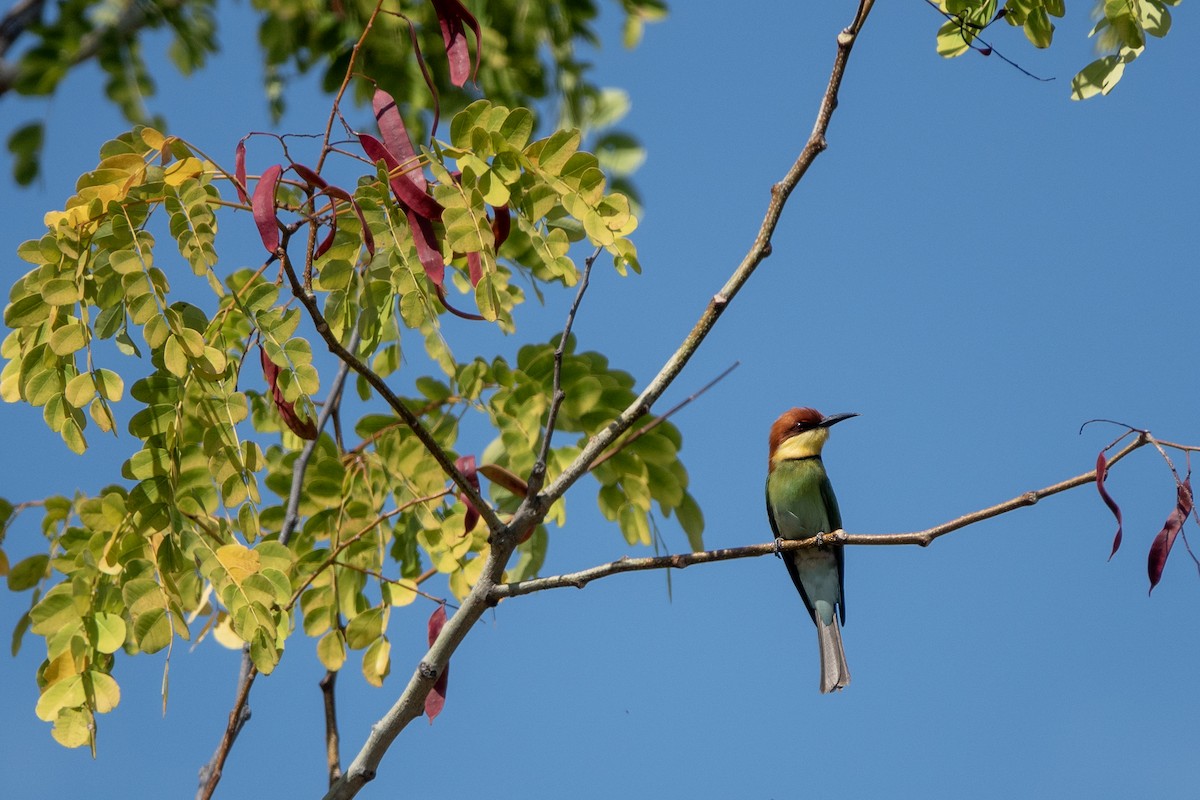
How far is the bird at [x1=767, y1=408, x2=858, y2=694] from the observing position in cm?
535

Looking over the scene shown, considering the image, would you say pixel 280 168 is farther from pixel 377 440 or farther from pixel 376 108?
pixel 377 440

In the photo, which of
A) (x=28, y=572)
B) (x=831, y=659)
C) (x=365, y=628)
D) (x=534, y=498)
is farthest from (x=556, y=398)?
(x=831, y=659)

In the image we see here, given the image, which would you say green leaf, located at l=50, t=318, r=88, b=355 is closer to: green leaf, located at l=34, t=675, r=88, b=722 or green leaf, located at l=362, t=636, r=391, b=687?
green leaf, located at l=34, t=675, r=88, b=722

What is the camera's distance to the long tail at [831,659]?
4965 millimetres

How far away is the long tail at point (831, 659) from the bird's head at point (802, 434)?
2.46ft

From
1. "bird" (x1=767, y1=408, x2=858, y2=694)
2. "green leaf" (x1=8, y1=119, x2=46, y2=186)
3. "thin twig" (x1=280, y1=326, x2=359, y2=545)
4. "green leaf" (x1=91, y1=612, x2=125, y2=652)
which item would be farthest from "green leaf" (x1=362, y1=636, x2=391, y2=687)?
"green leaf" (x1=8, y1=119, x2=46, y2=186)

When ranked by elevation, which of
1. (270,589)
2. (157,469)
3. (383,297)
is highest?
(383,297)

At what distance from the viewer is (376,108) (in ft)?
8.30

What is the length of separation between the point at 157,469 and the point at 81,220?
0.53 metres

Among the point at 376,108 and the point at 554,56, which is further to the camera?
the point at 554,56

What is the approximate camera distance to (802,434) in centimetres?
551

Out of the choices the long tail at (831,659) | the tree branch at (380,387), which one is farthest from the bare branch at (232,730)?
the long tail at (831,659)

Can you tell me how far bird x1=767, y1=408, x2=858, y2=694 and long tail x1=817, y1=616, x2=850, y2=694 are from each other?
2 cm

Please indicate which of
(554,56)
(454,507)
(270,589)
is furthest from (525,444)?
(554,56)
